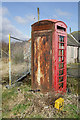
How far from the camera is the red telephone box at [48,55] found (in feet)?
14.3

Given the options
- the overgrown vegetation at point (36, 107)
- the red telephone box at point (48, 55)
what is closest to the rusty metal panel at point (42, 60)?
the red telephone box at point (48, 55)

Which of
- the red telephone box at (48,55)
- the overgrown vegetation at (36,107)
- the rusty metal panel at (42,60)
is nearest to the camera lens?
the overgrown vegetation at (36,107)

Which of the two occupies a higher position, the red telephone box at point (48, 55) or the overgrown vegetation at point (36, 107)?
the red telephone box at point (48, 55)

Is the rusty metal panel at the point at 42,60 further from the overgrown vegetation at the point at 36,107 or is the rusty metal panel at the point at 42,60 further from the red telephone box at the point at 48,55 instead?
the overgrown vegetation at the point at 36,107

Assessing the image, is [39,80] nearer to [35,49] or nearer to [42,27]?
[35,49]

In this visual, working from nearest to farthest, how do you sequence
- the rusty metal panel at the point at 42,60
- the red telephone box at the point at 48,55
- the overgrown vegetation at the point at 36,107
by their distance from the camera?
the overgrown vegetation at the point at 36,107, the red telephone box at the point at 48,55, the rusty metal panel at the point at 42,60

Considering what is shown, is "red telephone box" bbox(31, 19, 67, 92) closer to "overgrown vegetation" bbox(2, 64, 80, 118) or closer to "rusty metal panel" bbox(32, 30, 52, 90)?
"rusty metal panel" bbox(32, 30, 52, 90)

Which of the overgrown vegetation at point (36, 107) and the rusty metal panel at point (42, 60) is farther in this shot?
the rusty metal panel at point (42, 60)

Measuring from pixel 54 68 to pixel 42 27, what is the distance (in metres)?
1.60

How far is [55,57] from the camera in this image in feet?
14.2

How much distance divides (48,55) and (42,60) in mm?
328

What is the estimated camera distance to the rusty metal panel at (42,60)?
14.6 ft

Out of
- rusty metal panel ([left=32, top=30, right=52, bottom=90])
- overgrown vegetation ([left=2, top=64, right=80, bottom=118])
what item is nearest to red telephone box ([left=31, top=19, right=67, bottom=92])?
A: rusty metal panel ([left=32, top=30, right=52, bottom=90])

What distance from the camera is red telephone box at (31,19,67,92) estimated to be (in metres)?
4.34
